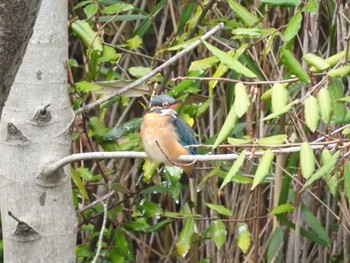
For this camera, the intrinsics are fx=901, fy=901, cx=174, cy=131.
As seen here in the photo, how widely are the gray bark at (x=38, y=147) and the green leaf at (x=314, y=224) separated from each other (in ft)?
3.76

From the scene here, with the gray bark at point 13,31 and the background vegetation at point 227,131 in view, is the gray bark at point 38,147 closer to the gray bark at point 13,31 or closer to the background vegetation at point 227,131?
the background vegetation at point 227,131

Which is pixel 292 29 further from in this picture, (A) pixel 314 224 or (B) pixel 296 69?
(A) pixel 314 224

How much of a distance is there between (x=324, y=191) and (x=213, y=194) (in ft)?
1.41

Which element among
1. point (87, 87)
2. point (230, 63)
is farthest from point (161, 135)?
point (230, 63)

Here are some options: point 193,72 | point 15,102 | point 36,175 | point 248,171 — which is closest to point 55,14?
point 15,102

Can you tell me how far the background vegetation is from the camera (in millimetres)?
2375

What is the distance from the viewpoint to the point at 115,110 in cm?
382

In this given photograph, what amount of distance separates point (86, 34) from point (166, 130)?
0.38 meters

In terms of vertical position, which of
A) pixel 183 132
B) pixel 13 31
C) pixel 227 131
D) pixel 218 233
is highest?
pixel 13 31

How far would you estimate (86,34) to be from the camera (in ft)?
8.57

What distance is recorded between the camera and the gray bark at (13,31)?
3.31ft

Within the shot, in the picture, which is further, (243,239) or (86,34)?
(243,239)

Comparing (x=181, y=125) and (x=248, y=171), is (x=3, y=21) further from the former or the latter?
(x=248, y=171)

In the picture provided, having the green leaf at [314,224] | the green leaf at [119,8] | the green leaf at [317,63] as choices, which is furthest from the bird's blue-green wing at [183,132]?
the green leaf at [317,63]
